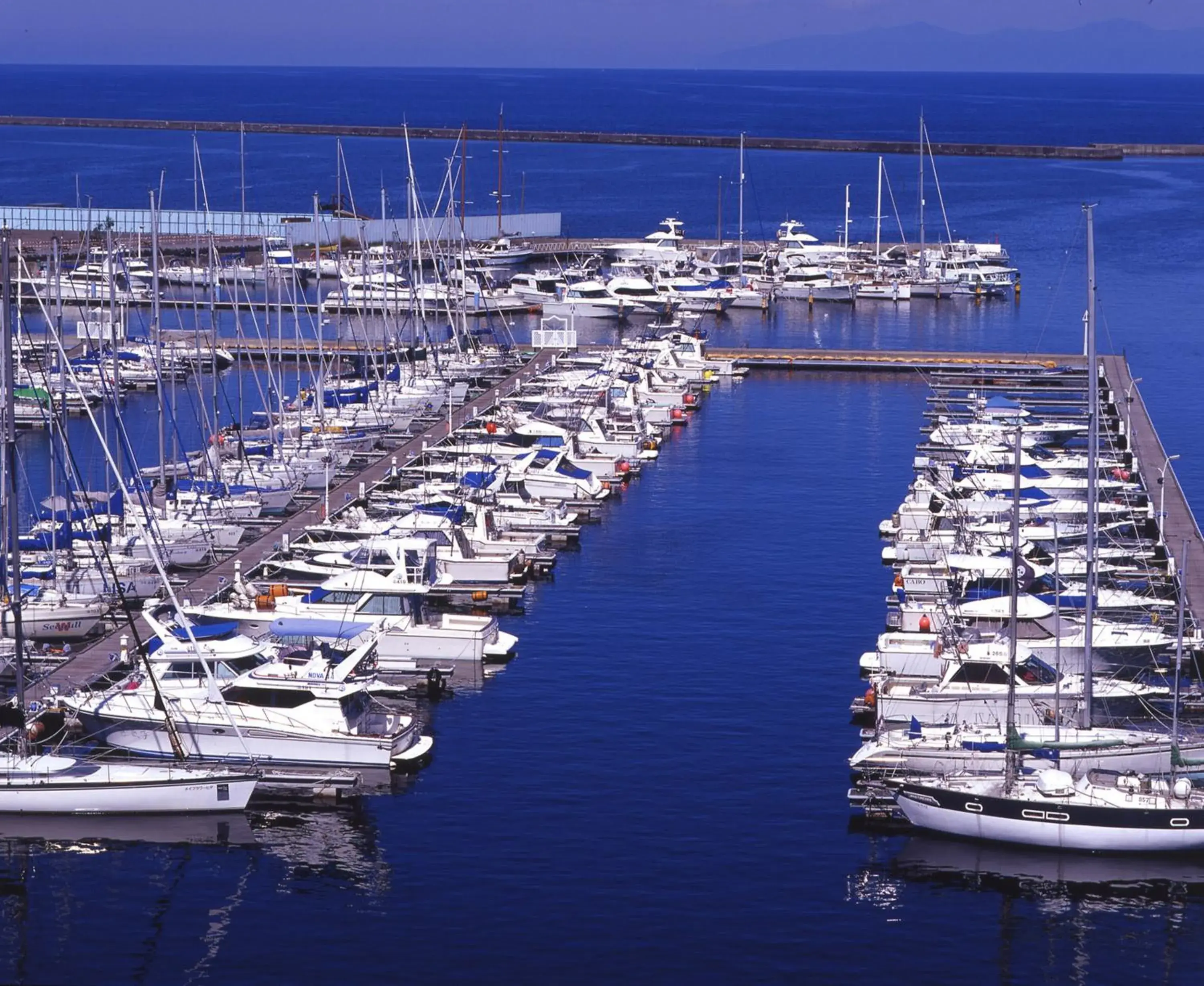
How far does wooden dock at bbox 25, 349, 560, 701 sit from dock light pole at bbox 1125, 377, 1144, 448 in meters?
20.0

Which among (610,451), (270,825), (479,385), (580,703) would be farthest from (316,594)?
(479,385)

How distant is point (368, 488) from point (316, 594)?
12407 mm

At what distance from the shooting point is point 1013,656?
32406 mm

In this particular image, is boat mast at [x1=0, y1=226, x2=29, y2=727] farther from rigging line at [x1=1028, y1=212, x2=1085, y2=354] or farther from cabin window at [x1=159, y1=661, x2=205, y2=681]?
rigging line at [x1=1028, y1=212, x2=1085, y2=354]

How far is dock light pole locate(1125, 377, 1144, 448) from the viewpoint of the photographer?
5988 cm

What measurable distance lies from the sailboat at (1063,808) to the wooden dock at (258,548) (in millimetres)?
13130

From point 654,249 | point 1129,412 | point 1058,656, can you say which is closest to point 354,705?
point 1058,656

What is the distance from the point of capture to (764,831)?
103 feet

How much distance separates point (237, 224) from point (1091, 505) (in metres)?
84.7

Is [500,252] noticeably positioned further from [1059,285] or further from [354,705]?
[354,705]

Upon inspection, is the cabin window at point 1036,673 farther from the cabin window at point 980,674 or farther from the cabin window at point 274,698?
the cabin window at point 274,698

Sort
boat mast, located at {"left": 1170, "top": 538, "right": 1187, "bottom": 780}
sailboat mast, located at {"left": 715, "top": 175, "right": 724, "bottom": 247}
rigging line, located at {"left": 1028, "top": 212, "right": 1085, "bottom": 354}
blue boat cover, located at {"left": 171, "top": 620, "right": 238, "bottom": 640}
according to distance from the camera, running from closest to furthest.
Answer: boat mast, located at {"left": 1170, "top": 538, "right": 1187, "bottom": 780}
blue boat cover, located at {"left": 171, "top": 620, "right": 238, "bottom": 640}
rigging line, located at {"left": 1028, "top": 212, "right": 1085, "bottom": 354}
sailboat mast, located at {"left": 715, "top": 175, "right": 724, "bottom": 247}

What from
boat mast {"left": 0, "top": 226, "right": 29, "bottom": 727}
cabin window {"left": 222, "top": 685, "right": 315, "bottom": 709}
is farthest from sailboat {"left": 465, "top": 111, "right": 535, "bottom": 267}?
cabin window {"left": 222, "top": 685, "right": 315, "bottom": 709}

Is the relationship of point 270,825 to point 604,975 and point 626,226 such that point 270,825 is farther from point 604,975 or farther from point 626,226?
point 626,226
